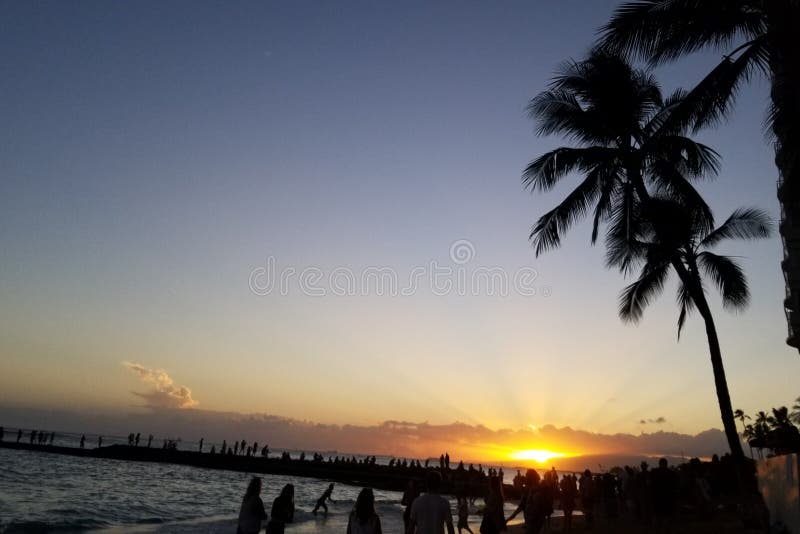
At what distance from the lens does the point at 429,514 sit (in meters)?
6.36

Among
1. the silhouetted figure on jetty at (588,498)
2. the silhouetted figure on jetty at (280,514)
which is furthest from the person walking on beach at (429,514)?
the silhouetted figure on jetty at (588,498)

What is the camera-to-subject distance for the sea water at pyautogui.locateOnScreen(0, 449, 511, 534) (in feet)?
78.4

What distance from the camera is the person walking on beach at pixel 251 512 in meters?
8.26

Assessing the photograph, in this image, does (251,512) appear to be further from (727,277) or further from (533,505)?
(727,277)

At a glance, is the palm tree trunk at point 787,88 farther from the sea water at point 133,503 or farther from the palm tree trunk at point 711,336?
the sea water at point 133,503

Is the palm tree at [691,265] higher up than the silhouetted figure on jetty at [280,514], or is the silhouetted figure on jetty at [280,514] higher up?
the palm tree at [691,265]

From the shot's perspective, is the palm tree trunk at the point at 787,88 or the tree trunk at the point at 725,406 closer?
the palm tree trunk at the point at 787,88

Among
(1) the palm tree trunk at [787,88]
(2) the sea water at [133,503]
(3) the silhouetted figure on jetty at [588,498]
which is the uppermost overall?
(1) the palm tree trunk at [787,88]

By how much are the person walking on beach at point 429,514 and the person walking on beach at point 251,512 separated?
280cm

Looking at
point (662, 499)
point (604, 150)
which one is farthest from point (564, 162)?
point (662, 499)

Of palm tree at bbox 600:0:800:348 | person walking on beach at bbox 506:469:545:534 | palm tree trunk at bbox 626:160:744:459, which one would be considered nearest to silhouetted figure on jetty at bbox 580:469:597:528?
palm tree trunk at bbox 626:160:744:459

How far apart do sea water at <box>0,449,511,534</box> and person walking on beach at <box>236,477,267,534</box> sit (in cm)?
1513

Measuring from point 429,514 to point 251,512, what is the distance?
3.21m

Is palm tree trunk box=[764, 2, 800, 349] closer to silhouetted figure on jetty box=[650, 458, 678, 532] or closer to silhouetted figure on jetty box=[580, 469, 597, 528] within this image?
silhouetted figure on jetty box=[650, 458, 678, 532]
